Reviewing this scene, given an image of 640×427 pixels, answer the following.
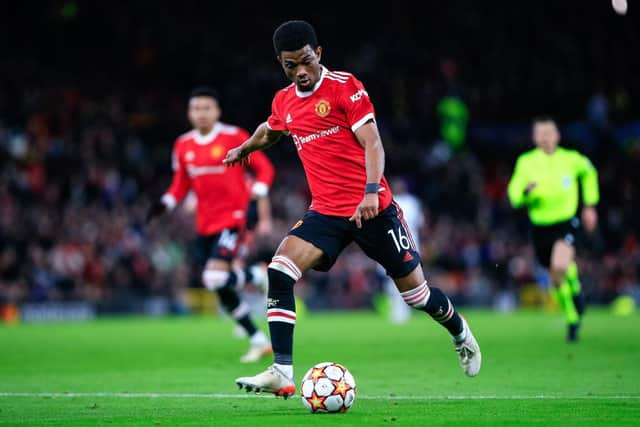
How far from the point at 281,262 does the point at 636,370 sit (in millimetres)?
4150

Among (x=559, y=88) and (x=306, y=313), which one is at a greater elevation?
(x=559, y=88)

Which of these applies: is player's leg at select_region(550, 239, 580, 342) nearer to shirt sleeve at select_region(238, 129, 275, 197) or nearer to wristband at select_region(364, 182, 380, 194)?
shirt sleeve at select_region(238, 129, 275, 197)

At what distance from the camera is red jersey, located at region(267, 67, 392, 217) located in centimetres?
749

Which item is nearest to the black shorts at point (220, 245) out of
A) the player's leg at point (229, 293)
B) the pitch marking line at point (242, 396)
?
the player's leg at point (229, 293)

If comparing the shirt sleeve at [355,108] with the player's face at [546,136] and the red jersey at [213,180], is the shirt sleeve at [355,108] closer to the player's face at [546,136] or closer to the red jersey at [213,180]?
the red jersey at [213,180]

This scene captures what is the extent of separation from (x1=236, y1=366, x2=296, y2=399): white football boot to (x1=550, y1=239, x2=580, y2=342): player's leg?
6797 millimetres

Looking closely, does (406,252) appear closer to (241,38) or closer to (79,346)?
(79,346)

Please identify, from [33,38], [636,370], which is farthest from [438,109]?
[636,370]

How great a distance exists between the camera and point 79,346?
1443cm

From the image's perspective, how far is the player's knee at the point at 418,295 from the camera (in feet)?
25.7

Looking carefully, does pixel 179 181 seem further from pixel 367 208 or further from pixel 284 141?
pixel 284 141

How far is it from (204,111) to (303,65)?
5.44m

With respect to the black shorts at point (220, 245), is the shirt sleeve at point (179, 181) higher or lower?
higher

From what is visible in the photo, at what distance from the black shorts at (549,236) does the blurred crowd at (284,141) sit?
11.8 metres
